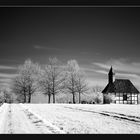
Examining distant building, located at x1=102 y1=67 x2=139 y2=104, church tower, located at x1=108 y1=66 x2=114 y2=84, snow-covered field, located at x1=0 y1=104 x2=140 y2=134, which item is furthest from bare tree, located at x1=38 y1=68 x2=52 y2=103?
snow-covered field, located at x1=0 y1=104 x2=140 y2=134

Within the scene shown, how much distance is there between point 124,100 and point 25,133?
47.0 meters

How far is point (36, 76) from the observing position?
47.1m

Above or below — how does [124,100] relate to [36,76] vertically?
below

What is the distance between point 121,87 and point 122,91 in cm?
130

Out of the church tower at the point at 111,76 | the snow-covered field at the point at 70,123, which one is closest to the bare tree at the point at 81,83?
the church tower at the point at 111,76

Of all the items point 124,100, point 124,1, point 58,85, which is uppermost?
point 124,1

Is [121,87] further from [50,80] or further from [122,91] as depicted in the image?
[50,80]

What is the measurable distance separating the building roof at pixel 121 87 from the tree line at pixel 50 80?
928 centimetres

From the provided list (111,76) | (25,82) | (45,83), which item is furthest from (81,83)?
(111,76)

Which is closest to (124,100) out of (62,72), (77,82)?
(77,82)

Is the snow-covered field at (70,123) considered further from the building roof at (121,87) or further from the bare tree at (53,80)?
the building roof at (121,87)

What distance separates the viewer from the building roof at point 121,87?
54.2 metres

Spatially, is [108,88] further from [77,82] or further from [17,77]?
[17,77]

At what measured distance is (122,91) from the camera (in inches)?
2132
